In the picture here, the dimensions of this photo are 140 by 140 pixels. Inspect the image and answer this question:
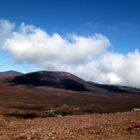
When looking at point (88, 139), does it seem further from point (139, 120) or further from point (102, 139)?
point (139, 120)

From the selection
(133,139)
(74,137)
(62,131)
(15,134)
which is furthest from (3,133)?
(133,139)

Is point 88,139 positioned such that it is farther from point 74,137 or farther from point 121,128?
point 121,128

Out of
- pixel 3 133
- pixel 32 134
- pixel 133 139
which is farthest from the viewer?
pixel 3 133

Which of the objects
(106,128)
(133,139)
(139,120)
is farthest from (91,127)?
(133,139)

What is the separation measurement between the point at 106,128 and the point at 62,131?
2791 mm

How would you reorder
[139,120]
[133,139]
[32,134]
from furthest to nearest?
[139,120]
[32,134]
[133,139]

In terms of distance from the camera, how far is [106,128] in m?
23.9

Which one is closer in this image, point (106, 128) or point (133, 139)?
point (133, 139)

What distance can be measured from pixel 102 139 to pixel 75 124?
308 inches

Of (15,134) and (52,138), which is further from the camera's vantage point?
(15,134)

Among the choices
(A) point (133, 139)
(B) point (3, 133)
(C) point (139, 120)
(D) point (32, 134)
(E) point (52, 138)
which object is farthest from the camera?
(C) point (139, 120)

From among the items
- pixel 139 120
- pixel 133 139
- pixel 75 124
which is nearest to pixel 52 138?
pixel 133 139

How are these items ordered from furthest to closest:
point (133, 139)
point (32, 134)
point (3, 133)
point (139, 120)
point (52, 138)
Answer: point (139, 120) < point (3, 133) < point (32, 134) < point (52, 138) < point (133, 139)

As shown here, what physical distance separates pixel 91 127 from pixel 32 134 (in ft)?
14.5
